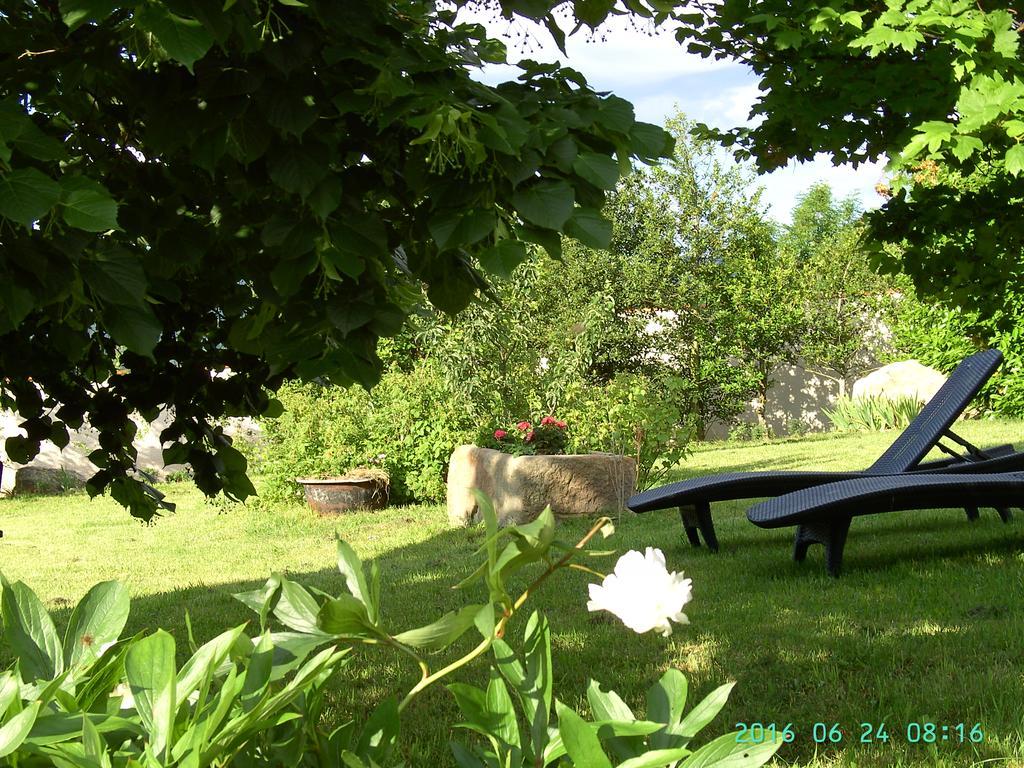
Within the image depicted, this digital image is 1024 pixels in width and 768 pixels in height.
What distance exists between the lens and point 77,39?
197 centimetres

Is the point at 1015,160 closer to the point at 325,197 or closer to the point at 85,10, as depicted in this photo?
the point at 325,197

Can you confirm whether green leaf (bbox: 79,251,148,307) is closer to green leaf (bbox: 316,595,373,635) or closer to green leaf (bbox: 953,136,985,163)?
green leaf (bbox: 316,595,373,635)

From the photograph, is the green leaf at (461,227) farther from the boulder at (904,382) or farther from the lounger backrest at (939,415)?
the boulder at (904,382)

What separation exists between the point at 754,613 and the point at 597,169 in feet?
9.36

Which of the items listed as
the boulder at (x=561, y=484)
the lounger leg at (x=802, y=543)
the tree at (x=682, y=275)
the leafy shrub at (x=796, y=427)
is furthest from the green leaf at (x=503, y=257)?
the leafy shrub at (x=796, y=427)

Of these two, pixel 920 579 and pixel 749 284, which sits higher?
pixel 749 284

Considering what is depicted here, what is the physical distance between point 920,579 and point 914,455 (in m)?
1.72

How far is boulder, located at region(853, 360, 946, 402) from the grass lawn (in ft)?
26.2

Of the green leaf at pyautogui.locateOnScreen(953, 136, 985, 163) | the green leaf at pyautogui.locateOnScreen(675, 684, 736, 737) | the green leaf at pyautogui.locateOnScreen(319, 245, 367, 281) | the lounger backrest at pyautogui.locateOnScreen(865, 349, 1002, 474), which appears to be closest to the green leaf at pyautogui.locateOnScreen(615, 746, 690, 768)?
the green leaf at pyautogui.locateOnScreen(675, 684, 736, 737)

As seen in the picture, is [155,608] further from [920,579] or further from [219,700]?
[219,700]

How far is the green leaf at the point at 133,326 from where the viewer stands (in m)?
1.72

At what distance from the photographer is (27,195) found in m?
1.48

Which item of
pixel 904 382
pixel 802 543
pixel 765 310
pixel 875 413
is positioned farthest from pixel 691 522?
pixel 765 310

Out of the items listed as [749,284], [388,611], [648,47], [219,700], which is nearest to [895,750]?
[219,700]
